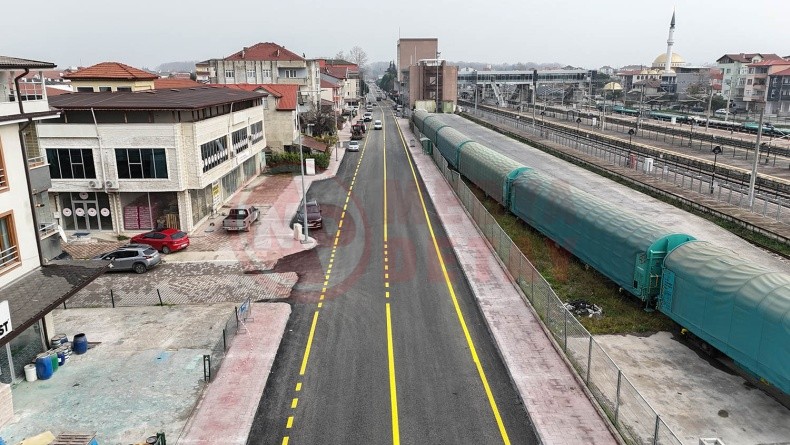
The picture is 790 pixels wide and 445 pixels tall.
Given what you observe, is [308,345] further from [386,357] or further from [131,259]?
[131,259]

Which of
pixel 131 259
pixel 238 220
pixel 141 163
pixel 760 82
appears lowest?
pixel 131 259

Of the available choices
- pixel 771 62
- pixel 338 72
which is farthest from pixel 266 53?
pixel 771 62

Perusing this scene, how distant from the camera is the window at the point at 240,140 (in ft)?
152

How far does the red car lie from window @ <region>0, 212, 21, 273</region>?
13.5 meters

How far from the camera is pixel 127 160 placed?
35281 mm

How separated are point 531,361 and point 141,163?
27.5 metres

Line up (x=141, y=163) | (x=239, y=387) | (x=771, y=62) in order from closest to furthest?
1. (x=239, y=387)
2. (x=141, y=163)
3. (x=771, y=62)

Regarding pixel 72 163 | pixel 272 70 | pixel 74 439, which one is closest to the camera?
pixel 74 439

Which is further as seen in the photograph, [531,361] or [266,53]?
[266,53]

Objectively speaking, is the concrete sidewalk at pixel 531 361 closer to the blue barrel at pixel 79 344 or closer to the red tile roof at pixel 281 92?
the blue barrel at pixel 79 344

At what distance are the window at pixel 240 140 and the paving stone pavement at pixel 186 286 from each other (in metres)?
18.2

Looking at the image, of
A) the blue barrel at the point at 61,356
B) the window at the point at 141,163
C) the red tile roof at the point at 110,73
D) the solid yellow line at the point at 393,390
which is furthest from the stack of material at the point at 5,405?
the red tile roof at the point at 110,73

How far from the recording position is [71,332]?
22453 millimetres

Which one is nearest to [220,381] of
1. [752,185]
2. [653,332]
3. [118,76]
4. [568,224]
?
[653,332]
